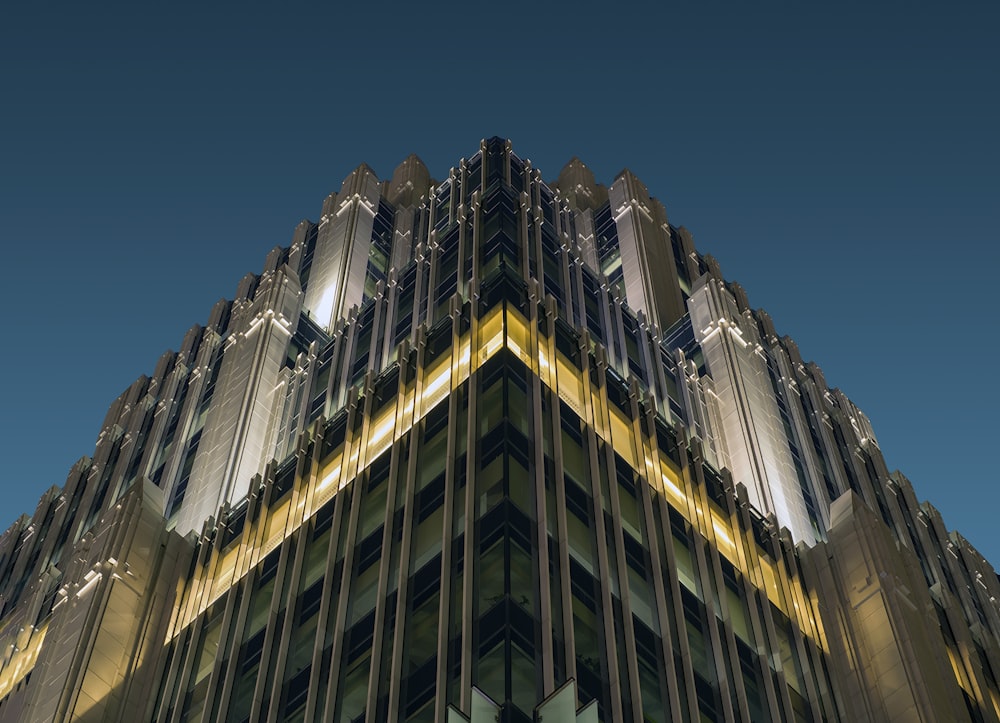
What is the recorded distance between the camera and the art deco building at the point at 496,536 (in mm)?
37312

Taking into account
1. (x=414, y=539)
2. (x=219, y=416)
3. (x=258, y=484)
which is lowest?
A: (x=414, y=539)

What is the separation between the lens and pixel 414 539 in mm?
41469

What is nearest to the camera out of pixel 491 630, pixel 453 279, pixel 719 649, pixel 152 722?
pixel 491 630

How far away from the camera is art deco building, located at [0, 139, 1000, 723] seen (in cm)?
3731

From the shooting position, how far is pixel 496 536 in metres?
38.2

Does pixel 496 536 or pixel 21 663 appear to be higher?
pixel 21 663

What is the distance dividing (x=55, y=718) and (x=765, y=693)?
71.3 feet

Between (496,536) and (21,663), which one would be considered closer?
(496,536)

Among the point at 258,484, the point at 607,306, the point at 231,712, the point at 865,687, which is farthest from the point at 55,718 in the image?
the point at 607,306

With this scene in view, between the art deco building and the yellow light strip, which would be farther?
the yellow light strip

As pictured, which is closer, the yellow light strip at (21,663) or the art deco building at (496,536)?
the art deco building at (496,536)

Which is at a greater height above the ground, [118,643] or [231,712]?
[118,643]

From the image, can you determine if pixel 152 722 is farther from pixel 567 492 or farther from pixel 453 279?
pixel 453 279

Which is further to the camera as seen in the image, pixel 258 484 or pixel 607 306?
pixel 607 306
